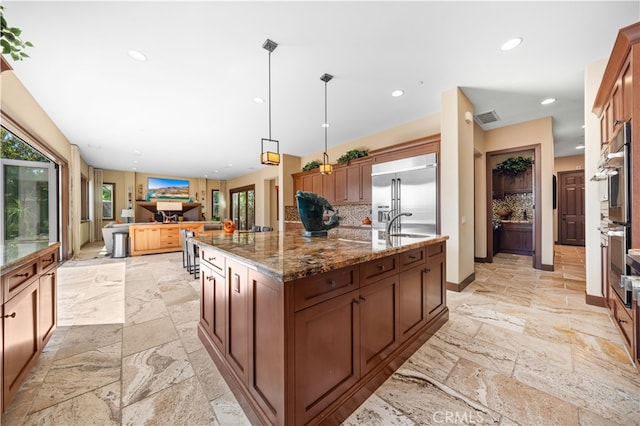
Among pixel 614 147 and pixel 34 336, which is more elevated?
pixel 614 147

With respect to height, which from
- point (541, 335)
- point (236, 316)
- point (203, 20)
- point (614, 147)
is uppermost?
point (203, 20)

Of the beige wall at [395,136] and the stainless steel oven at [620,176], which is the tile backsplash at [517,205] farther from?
the stainless steel oven at [620,176]

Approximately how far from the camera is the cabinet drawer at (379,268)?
1419mm

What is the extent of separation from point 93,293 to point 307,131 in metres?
4.33

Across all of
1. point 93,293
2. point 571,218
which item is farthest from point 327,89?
point 571,218

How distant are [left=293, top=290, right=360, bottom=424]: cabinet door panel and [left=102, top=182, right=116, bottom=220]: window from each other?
11596mm

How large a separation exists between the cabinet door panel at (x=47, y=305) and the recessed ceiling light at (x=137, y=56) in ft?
7.19

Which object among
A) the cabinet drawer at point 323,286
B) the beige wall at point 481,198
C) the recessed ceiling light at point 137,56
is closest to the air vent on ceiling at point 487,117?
the beige wall at point 481,198

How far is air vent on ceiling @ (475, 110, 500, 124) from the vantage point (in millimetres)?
4043

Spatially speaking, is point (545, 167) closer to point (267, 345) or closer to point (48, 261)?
point (267, 345)

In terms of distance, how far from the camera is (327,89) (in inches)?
131

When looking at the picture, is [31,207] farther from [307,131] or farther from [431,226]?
[431,226]

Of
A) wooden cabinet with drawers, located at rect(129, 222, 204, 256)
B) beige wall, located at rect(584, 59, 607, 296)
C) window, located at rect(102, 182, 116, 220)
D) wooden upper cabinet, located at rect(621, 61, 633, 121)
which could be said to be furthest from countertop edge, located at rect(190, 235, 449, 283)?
window, located at rect(102, 182, 116, 220)

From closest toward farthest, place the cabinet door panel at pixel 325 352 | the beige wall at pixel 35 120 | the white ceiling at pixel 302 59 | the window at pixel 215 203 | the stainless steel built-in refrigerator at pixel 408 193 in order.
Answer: the cabinet door panel at pixel 325 352 < the white ceiling at pixel 302 59 < the beige wall at pixel 35 120 < the stainless steel built-in refrigerator at pixel 408 193 < the window at pixel 215 203
